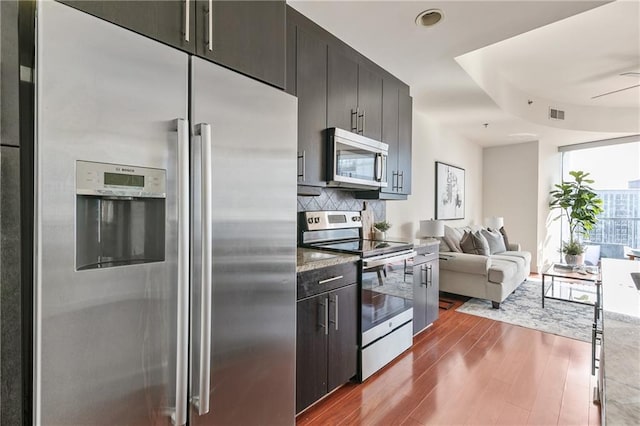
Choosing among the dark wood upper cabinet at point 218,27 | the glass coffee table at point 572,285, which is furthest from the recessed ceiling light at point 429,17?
the glass coffee table at point 572,285

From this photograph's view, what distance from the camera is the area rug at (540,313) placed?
327 centimetres

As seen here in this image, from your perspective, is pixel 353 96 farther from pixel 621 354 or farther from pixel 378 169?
Result: pixel 621 354

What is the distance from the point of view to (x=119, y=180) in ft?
3.06

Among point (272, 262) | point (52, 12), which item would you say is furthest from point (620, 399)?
point (52, 12)

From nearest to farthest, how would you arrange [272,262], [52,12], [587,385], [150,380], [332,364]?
[52,12] → [150,380] → [272,262] → [332,364] → [587,385]

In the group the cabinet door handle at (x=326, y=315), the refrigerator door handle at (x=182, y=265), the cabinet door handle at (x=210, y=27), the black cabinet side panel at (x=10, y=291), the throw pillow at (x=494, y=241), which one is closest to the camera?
the black cabinet side panel at (x=10, y=291)

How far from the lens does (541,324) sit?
3.41 metres

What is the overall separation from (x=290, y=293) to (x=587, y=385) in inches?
91.9

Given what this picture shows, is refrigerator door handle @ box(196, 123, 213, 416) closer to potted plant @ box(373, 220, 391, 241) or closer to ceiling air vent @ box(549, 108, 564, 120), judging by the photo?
potted plant @ box(373, 220, 391, 241)

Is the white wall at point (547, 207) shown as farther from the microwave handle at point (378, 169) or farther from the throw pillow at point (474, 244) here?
the microwave handle at point (378, 169)

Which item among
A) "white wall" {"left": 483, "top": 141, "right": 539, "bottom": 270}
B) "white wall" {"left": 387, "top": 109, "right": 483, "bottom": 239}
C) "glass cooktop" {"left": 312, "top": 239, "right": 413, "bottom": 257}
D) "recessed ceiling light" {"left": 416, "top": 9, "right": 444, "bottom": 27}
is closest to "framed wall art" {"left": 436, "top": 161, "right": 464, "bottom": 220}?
"white wall" {"left": 387, "top": 109, "right": 483, "bottom": 239}

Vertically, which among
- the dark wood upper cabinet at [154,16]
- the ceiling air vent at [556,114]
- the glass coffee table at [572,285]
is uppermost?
the ceiling air vent at [556,114]

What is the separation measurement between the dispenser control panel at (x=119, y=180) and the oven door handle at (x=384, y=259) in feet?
4.99

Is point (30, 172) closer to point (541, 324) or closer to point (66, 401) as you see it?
point (66, 401)
